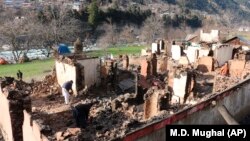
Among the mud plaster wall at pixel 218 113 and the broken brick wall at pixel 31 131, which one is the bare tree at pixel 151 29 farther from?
the broken brick wall at pixel 31 131

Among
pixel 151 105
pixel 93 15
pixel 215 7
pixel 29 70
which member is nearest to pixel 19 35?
pixel 29 70

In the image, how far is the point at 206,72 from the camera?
24391 mm

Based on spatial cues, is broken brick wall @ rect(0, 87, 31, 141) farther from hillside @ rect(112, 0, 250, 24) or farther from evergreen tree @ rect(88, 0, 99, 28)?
hillside @ rect(112, 0, 250, 24)

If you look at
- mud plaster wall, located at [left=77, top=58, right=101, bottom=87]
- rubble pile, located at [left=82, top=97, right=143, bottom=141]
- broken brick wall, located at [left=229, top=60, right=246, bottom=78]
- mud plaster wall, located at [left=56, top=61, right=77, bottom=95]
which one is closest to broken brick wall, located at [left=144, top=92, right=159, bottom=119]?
rubble pile, located at [left=82, top=97, right=143, bottom=141]

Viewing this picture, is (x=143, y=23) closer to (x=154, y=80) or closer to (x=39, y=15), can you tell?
(x=39, y=15)

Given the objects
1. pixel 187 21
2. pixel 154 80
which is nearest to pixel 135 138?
pixel 154 80

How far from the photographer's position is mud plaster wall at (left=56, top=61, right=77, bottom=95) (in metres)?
17.0

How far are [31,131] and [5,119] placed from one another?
10.7ft

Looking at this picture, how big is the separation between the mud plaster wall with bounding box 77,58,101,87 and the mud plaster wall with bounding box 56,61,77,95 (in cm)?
67

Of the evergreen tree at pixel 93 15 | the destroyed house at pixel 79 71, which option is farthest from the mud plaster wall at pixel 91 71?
the evergreen tree at pixel 93 15

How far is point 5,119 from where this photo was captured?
11.6 meters

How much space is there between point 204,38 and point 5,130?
115 feet

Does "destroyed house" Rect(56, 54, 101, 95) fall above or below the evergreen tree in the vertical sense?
below

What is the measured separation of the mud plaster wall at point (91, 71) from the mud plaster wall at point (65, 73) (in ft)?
2.21
